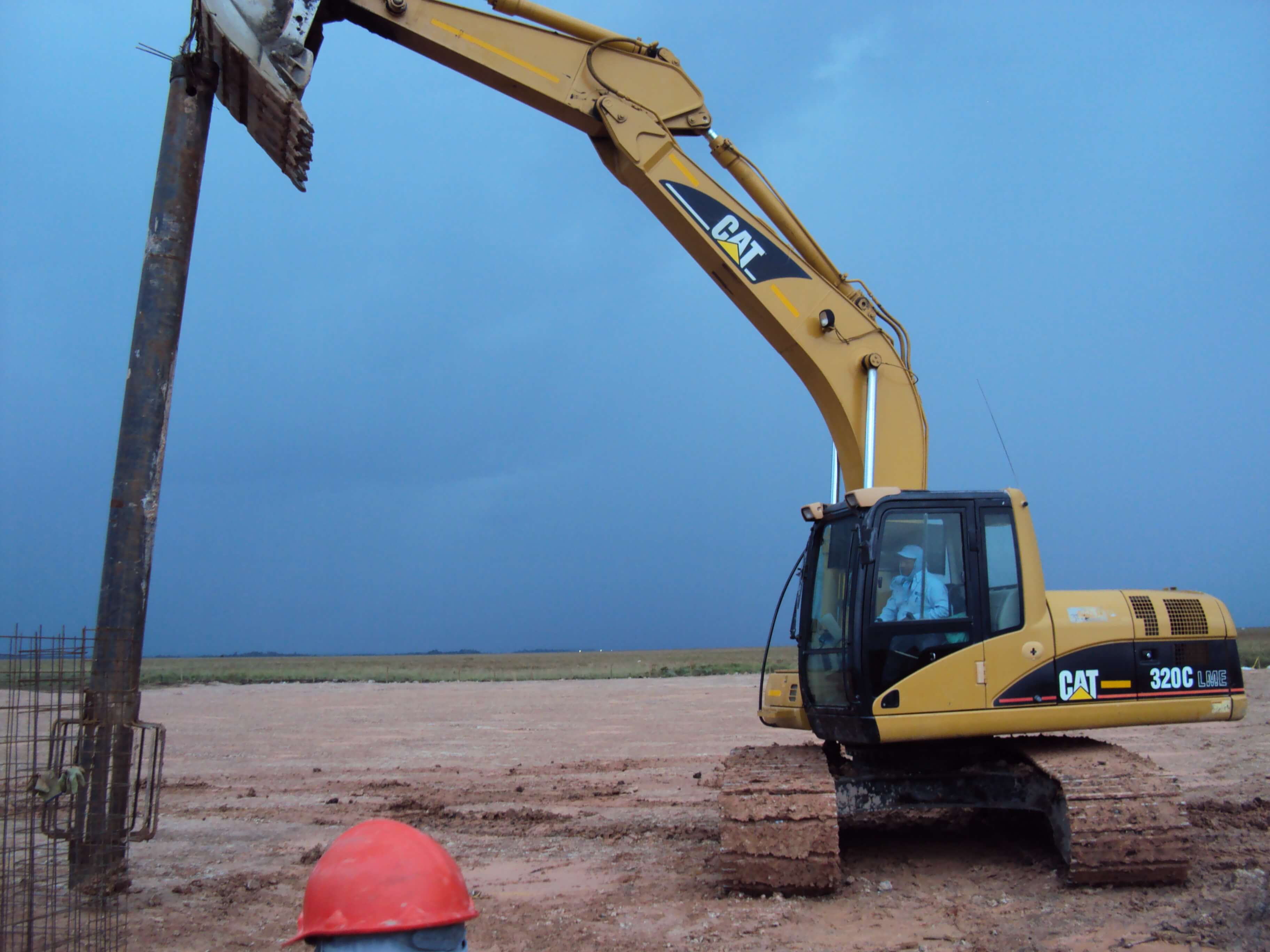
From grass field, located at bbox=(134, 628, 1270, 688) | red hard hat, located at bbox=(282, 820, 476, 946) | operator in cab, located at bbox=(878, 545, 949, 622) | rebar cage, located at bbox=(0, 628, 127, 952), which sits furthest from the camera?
grass field, located at bbox=(134, 628, 1270, 688)

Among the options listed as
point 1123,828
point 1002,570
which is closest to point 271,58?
point 1002,570

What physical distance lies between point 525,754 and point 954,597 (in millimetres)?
9292

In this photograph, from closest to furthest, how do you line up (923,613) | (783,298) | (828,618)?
(923,613), (828,618), (783,298)

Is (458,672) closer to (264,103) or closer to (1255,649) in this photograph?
(1255,649)

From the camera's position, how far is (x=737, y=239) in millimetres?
8320

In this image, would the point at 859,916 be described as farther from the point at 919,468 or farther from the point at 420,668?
the point at 420,668

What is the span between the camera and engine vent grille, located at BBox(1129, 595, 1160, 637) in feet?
24.4

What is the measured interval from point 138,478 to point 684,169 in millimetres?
4659

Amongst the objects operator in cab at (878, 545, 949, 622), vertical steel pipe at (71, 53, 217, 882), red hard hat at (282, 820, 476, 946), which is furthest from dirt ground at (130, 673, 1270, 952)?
red hard hat at (282, 820, 476, 946)

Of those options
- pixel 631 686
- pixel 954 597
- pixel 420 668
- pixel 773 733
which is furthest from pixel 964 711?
pixel 420 668

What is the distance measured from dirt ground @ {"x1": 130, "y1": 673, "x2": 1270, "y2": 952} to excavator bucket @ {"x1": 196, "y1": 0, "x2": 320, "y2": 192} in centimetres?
516

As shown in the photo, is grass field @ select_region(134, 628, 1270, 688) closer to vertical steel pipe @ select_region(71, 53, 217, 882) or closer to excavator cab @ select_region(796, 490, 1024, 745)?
excavator cab @ select_region(796, 490, 1024, 745)

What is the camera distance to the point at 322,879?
226 cm

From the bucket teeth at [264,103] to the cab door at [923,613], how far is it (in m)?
4.75
